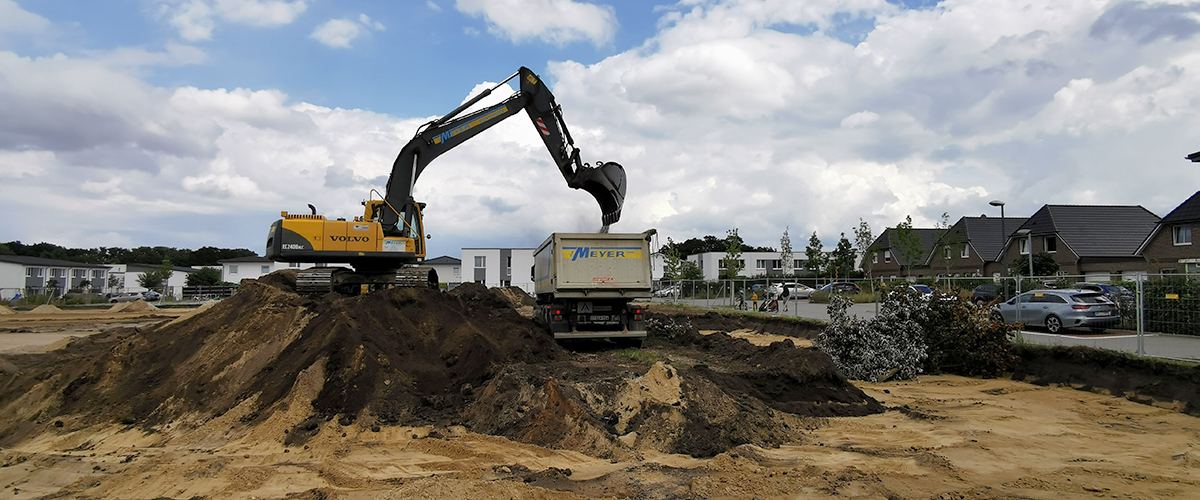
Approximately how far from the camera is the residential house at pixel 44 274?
62.2 m

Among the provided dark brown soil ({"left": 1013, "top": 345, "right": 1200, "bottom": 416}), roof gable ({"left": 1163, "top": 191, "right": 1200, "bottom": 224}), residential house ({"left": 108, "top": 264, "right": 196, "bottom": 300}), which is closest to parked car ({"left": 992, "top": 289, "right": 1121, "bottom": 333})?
dark brown soil ({"left": 1013, "top": 345, "right": 1200, "bottom": 416})

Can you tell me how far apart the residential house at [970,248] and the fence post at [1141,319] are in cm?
3624

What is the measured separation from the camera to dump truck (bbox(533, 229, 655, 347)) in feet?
Answer: 47.6

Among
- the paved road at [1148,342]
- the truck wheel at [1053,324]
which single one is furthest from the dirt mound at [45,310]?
the truck wheel at [1053,324]

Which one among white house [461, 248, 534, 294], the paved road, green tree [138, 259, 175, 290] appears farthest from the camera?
white house [461, 248, 534, 294]

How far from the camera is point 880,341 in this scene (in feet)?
41.6

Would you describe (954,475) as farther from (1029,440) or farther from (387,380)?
(387,380)

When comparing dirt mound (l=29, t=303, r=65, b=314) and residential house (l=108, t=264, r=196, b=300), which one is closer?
dirt mound (l=29, t=303, r=65, b=314)

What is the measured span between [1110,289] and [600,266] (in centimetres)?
1272

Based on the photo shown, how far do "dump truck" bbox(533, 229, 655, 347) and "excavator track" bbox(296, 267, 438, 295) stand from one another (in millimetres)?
3978

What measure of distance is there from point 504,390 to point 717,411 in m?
2.74

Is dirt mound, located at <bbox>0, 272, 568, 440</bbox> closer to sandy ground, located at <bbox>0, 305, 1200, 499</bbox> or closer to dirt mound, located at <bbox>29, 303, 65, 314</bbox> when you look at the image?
sandy ground, located at <bbox>0, 305, 1200, 499</bbox>

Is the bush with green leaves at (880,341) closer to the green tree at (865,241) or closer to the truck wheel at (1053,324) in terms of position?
the truck wheel at (1053,324)

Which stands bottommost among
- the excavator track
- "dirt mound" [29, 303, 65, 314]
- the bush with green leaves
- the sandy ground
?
the sandy ground
